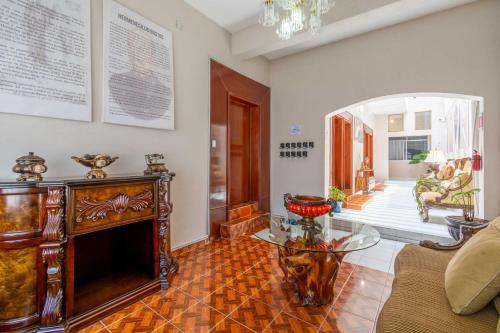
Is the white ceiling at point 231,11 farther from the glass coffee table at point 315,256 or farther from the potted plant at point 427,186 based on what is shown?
the potted plant at point 427,186

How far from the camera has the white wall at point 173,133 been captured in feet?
6.43

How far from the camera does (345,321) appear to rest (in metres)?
1.76

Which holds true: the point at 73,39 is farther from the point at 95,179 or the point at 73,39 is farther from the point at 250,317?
the point at 250,317

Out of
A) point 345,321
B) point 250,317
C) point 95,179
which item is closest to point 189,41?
point 95,179

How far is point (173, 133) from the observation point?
3.04 meters

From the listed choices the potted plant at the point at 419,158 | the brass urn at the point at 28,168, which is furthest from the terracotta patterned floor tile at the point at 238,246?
the potted plant at the point at 419,158

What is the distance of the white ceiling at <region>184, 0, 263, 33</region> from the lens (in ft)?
10.4

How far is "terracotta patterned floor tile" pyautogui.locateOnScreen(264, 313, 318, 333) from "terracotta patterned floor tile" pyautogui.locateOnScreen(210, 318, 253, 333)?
0.17 metres

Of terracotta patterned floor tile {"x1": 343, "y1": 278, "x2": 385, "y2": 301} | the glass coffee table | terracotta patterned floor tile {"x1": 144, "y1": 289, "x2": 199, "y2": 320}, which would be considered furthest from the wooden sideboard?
terracotta patterned floor tile {"x1": 343, "y1": 278, "x2": 385, "y2": 301}

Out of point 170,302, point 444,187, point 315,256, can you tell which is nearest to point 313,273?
point 315,256

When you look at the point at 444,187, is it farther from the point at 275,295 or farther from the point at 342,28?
the point at 275,295

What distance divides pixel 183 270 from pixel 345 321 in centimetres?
170

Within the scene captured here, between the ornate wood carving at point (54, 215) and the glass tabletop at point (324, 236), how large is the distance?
156cm

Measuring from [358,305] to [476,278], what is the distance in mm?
1108
